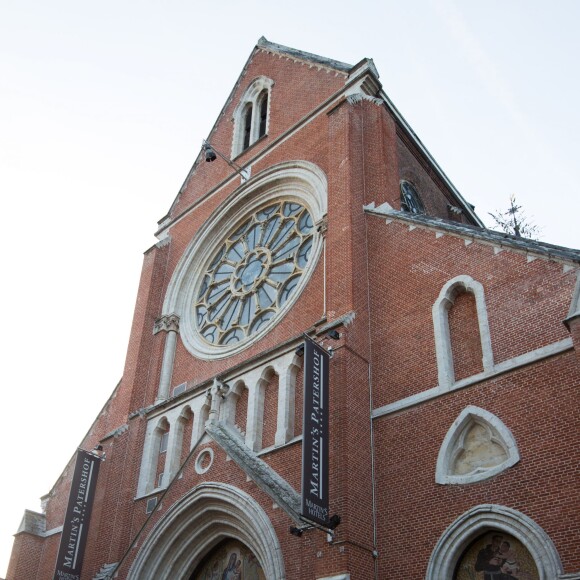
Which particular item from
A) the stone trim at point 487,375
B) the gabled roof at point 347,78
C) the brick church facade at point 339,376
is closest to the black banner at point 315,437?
Result: the brick church facade at point 339,376

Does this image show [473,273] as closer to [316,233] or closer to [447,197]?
[316,233]

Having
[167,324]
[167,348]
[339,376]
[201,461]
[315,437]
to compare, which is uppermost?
[167,324]

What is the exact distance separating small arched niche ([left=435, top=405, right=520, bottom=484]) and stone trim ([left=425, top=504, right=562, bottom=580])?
600 mm

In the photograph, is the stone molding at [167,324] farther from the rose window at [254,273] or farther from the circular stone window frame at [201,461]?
the circular stone window frame at [201,461]

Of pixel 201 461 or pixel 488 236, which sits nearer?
pixel 488 236

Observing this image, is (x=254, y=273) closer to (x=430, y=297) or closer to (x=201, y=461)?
A: (x=201, y=461)

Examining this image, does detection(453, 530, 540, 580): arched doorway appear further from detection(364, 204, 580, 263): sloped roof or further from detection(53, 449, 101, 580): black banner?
detection(53, 449, 101, 580): black banner

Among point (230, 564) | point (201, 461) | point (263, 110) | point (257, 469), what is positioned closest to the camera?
point (257, 469)

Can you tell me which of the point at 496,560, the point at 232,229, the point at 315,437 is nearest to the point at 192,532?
the point at 315,437

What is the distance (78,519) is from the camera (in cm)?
1778

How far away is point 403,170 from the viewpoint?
66.7 ft

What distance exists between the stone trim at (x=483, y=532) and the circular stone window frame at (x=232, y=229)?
7.20 metres

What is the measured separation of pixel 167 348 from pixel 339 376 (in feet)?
26.3

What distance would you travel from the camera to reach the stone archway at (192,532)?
1434 cm
